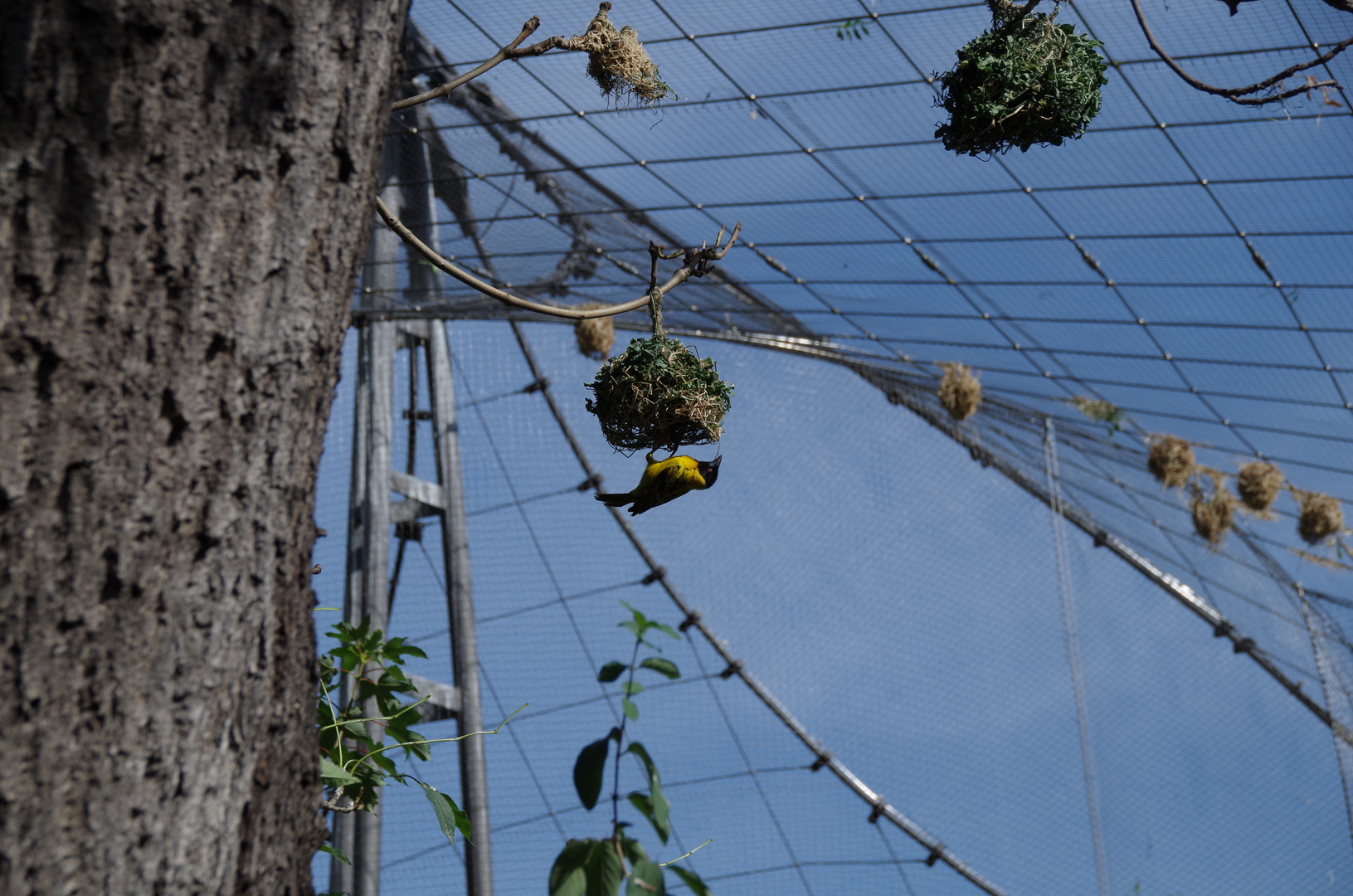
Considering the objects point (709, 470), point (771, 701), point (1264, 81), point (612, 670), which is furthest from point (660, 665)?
point (771, 701)

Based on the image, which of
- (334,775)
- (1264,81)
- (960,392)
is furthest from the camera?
(960,392)

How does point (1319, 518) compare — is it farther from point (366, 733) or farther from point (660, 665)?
point (366, 733)

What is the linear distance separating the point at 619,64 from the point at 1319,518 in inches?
260

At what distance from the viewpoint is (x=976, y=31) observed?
646 cm

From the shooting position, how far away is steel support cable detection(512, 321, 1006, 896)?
11617 mm

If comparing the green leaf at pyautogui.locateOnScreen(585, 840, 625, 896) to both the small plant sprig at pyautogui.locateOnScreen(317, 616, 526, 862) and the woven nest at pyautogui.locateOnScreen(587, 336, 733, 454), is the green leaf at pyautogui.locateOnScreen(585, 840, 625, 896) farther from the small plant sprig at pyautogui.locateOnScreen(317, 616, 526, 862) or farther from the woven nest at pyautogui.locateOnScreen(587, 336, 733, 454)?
the woven nest at pyautogui.locateOnScreen(587, 336, 733, 454)

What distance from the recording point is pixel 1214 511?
8789 mm

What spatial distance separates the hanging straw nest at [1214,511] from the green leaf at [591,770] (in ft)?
23.0

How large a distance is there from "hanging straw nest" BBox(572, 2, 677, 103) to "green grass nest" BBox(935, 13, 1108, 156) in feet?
4.31

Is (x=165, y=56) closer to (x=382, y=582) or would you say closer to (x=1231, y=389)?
(x=382, y=582)

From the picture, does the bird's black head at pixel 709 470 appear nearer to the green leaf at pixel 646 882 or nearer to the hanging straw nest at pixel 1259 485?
the green leaf at pixel 646 882

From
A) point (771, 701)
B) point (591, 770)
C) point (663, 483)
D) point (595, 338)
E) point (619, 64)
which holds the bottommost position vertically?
point (771, 701)

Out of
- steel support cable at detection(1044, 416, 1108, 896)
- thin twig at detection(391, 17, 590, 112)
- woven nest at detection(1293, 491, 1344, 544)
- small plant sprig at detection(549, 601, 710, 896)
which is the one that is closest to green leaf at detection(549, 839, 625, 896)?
small plant sprig at detection(549, 601, 710, 896)

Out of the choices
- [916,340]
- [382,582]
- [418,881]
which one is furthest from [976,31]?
[418,881]
